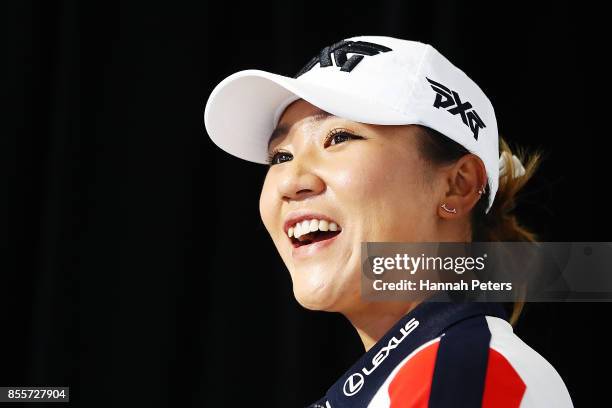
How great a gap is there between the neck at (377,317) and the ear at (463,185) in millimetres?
139

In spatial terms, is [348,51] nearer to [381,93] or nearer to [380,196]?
[381,93]

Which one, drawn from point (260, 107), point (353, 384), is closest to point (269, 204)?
point (260, 107)

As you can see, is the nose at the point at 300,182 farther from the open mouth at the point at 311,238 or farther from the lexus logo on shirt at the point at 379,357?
the lexus logo on shirt at the point at 379,357

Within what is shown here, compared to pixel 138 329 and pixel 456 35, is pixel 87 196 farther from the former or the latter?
pixel 456 35

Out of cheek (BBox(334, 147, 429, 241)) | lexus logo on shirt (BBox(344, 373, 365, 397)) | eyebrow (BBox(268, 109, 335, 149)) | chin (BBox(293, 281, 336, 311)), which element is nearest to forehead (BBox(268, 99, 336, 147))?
eyebrow (BBox(268, 109, 335, 149))

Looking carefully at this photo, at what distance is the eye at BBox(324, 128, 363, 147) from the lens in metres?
1.16

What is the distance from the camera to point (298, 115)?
4.06 feet

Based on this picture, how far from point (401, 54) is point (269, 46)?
0.71 metres

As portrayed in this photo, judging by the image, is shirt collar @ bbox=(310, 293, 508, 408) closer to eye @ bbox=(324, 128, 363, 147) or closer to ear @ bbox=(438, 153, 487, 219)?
ear @ bbox=(438, 153, 487, 219)

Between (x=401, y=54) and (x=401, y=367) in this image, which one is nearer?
(x=401, y=367)

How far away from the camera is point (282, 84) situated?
1160 millimetres

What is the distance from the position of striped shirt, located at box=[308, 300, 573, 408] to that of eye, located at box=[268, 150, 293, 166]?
0.30 metres

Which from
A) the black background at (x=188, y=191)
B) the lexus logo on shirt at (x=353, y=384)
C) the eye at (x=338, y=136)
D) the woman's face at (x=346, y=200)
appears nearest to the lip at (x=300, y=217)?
the woman's face at (x=346, y=200)

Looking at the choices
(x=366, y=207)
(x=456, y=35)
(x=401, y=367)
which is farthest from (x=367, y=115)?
(x=456, y=35)
